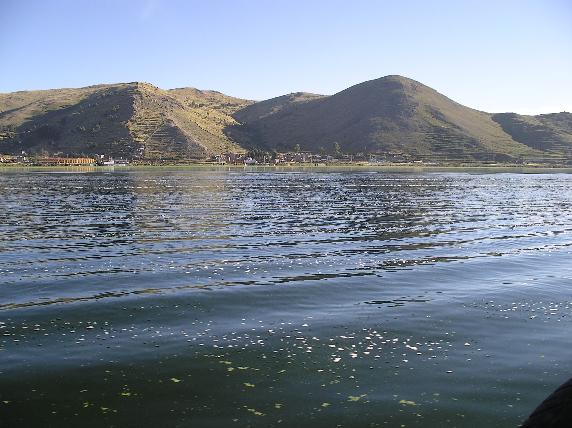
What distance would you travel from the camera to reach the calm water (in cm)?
1191

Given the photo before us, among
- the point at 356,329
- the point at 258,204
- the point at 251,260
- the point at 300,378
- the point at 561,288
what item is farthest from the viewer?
the point at 258,204

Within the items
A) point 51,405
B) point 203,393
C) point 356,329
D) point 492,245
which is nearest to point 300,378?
point 203,393

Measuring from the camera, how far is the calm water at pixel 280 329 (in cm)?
1191

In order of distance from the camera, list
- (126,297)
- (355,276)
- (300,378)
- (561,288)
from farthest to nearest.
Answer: (355,276) → (561,288) → (126,297) → (300,378)

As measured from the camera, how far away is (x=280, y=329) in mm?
17312

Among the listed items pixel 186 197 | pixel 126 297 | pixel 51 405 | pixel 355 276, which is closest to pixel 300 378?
pixel 51 405

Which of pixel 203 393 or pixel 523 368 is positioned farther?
pixel 523 368

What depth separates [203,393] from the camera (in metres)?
12.5

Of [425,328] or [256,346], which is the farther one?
[425,328]

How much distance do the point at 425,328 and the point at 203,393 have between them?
26.9ft

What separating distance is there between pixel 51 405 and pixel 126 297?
9.45 metres

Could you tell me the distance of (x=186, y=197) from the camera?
242 ft

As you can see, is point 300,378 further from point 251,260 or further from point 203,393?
point 251,260

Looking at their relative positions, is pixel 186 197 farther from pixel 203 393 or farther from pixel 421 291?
pixel 203 393
